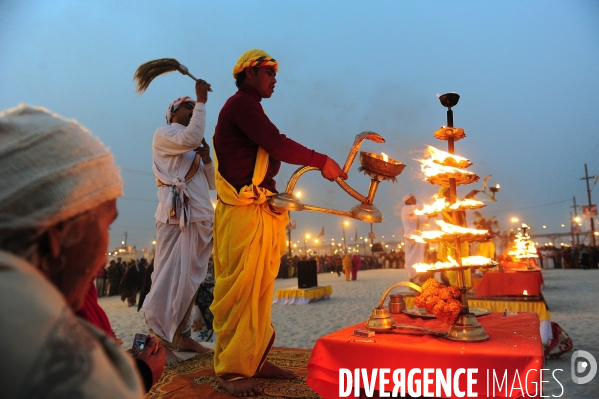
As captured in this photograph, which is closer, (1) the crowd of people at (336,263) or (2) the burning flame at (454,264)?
(2) the burning flame at (454,264)

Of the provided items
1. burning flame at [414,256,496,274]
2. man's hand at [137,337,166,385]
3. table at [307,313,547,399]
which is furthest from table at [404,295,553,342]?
man's hand at [137,337,166,385]

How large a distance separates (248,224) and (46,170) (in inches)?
86.8

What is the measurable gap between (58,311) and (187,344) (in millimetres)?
3901

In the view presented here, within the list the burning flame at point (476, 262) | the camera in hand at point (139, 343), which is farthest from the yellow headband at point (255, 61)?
the camera in hand at point (139, 343)

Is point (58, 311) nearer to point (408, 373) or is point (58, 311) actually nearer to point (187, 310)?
point (408, 373)

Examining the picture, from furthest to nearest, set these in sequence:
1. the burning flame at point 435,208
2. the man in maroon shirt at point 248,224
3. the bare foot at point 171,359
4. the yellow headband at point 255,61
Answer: the bare foot at point 171,359, the yellow headband at point 255,61, the man in maroon shirt at point 248,224, the burning flame at point 435,208

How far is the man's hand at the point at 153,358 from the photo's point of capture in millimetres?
1403

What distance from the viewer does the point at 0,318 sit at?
613mm

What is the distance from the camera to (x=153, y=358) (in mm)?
1425

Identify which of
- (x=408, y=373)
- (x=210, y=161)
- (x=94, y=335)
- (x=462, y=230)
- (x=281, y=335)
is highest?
(x=210, y=161)

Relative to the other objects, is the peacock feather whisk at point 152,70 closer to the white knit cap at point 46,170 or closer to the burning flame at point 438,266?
the burning flame at point 438,266

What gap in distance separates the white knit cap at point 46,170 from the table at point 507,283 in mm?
7523

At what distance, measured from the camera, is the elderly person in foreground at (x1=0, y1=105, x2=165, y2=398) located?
0.62 m

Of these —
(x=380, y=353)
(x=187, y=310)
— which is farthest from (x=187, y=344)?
(x=380, y=353)
